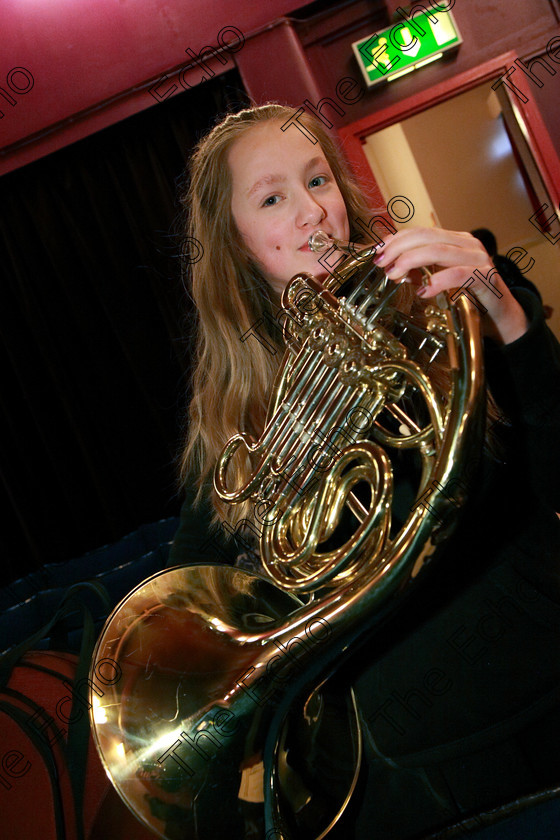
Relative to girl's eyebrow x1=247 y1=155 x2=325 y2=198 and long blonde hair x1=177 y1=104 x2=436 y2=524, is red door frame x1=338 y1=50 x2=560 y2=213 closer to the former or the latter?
long blonde hair x1=177 y1=104 x2=436 y2=524

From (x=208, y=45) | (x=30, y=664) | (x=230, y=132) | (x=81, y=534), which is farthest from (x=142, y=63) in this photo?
(x=30, y=664)

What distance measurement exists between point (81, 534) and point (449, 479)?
2.29 meters

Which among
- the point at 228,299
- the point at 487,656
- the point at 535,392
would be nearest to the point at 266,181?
the point at 228,299

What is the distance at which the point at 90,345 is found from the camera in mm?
2572

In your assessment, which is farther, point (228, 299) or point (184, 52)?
point (184, 52)

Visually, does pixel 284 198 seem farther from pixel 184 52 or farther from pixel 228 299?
pixel 184 52

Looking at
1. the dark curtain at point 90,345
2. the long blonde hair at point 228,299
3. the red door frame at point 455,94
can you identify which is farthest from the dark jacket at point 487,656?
the dark curtain at point 90,345

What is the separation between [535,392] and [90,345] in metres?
2.10

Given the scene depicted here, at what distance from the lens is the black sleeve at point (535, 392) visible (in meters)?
0.76

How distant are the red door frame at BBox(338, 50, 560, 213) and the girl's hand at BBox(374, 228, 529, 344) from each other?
166 cm

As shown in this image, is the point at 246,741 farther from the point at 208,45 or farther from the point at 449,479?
Answer: the point at 208,45

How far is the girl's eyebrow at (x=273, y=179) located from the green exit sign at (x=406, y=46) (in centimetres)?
176

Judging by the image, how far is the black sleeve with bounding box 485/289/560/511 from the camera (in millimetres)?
765

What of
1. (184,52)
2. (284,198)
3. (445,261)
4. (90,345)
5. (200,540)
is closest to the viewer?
(445,261)
